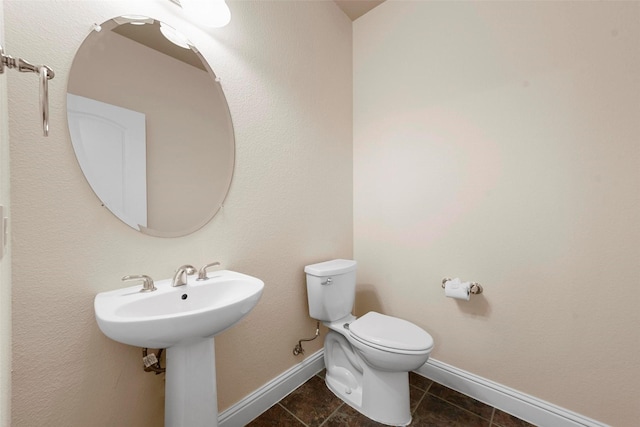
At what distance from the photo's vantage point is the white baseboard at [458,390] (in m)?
1.22

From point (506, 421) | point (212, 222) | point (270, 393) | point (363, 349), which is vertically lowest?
point (506, 421)

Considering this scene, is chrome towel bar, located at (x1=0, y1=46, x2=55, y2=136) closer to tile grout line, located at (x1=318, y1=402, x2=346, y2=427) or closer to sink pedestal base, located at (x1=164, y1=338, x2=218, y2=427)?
sink pedestal base, located at (x1=164, y1=338, x2=218, y2=427)

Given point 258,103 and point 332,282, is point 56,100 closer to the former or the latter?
point 258,103

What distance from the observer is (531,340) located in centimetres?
131

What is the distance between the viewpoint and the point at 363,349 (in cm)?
127

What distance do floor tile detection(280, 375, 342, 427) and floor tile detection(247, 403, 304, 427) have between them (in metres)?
0.03

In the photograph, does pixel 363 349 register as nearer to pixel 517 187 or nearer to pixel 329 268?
pixel 329 268

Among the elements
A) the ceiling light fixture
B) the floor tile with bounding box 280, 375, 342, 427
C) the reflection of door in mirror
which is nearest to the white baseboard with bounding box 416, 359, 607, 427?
the floor tile with bounding box 280, 375, 342, 427

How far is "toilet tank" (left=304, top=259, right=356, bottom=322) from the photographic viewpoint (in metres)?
1.49

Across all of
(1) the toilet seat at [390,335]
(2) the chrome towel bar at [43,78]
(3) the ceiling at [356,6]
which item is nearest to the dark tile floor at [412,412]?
(1) the toilet seat at [390,335]

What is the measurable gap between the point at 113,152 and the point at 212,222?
0.44m

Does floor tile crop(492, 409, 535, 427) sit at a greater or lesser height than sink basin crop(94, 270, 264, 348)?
lesser

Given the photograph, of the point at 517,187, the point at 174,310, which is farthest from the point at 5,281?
the point at 517,187

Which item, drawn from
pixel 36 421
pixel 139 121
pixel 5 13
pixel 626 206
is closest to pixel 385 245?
pixel 626 206
